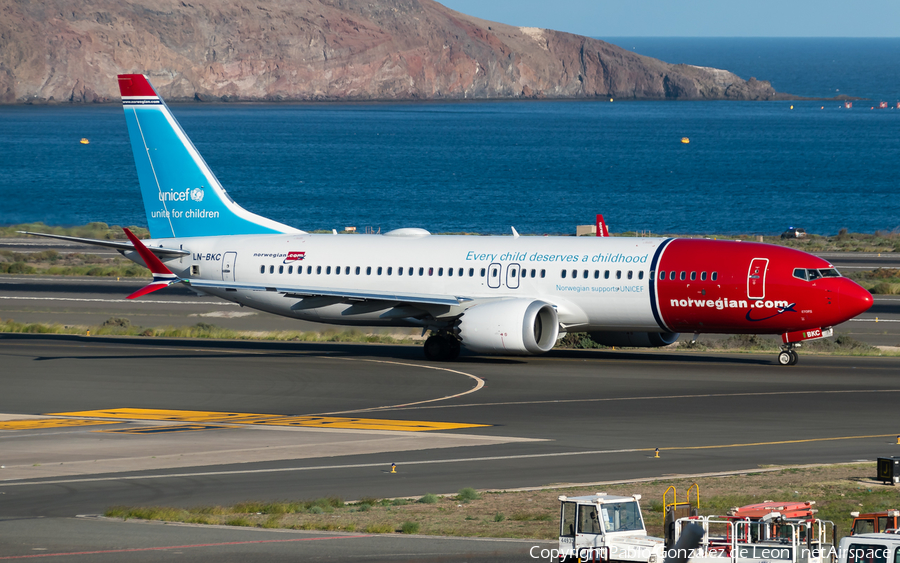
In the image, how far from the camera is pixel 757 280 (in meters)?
41.2

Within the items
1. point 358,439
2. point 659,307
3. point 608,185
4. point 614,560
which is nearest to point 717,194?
point 608,185

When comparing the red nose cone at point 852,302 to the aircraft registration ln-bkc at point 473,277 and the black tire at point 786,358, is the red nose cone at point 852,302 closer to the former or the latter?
the aircraft registration ln-bkc at point 473,277

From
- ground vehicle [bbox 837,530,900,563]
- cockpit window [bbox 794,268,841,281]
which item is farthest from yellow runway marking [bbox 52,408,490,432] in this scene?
ground vehicle [bbox 837,530,900,563]

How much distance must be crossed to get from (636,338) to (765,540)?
29.5 meters

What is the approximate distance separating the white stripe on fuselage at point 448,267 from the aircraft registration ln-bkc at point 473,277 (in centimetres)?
5

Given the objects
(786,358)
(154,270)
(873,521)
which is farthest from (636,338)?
(873,521)

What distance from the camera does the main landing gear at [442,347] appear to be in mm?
45875

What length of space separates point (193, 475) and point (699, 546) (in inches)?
521

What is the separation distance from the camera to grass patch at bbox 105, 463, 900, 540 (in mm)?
20469

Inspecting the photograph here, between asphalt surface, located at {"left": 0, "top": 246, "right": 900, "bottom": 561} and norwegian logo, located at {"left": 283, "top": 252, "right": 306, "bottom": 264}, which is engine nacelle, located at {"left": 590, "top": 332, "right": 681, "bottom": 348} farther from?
norwegian logo, located at {"left": 283, "top": 252, "right": 306, "bottom": 264}

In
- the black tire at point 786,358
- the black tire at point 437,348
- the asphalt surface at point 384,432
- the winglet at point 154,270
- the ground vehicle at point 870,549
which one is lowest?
the asphalt surface at point 384,432

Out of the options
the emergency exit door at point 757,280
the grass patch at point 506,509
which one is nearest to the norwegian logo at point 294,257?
the emergency exit door at point 757,280

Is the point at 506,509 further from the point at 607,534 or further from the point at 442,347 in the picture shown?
the point at 442,347

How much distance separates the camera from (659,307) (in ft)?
137
